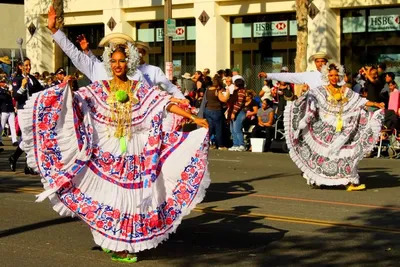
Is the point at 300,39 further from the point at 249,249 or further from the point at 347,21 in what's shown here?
the point at 249,249

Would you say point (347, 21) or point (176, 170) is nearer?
point (176, 170)

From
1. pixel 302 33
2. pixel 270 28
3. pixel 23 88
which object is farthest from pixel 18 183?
pixel 270 28

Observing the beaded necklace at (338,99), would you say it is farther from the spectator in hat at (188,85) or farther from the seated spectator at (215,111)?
the spectator in hat at (188,85)

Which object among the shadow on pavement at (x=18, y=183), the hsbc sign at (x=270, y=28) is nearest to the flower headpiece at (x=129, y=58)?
the shadow on pavement at (x=18, y=183)

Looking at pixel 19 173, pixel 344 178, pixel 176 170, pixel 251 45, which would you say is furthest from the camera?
pixel 251 45

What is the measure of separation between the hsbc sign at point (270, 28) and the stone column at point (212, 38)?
1.27m

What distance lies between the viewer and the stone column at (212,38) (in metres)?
32.5

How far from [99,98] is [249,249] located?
203 centimetres

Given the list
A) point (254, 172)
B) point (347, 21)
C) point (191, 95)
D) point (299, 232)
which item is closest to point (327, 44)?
point (347, 21)

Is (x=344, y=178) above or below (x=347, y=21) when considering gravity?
below

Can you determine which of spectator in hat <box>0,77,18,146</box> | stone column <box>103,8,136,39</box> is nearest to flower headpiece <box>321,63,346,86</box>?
spectator in hat <box>0,77,18,146</box>

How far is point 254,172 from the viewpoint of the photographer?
1681cm

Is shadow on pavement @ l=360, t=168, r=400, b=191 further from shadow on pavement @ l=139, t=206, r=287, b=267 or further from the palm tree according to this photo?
the palm tree

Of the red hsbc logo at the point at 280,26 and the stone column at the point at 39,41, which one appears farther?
the stone column at the point at 39,41
